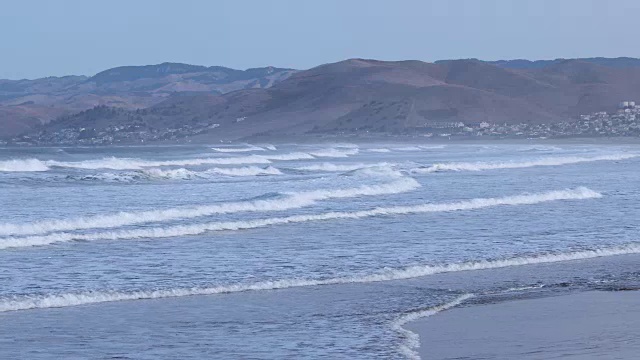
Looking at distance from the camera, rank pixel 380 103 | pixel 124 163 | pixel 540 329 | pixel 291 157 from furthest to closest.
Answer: pixel 380 103 < pixel 291 157 < pixel 124 163 < pixel 540 329

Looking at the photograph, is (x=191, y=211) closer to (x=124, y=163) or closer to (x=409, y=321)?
(x=409, y=321)

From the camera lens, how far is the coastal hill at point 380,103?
13225 cm

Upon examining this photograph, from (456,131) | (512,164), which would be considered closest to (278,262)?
(512,164)

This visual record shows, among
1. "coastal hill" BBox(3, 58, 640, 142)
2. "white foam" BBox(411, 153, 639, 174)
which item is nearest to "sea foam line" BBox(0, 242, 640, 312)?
"white foam" BBox(411, 153, 639, 174)

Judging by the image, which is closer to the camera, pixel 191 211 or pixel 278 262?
pixel 278 262

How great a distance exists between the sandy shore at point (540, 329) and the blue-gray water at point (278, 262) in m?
0.40

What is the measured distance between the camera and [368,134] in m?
124

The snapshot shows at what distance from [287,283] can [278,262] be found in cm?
176

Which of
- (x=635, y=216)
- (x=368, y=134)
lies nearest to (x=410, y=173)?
(x=635, y=216)

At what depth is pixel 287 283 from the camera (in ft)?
43.6

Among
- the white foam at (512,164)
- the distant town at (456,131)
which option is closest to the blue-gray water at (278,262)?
the white foam at (512,164)

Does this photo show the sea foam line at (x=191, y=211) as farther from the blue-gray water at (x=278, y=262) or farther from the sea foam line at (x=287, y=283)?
the sea foam line at (x=287, y=283)

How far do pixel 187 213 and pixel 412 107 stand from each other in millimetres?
116845

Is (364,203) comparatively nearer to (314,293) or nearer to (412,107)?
(314,293)
